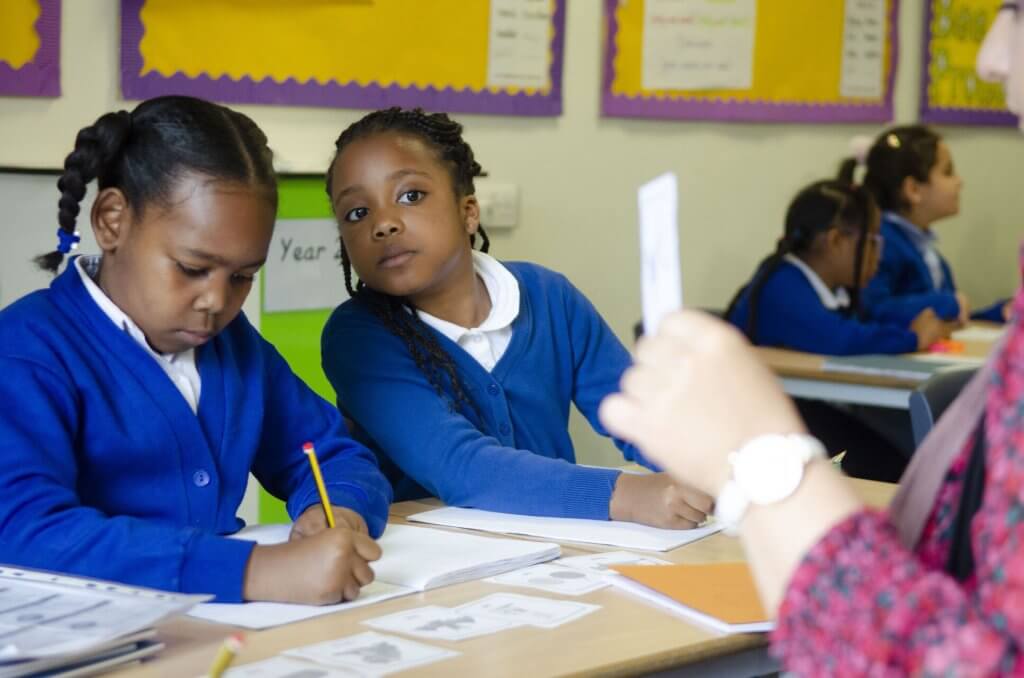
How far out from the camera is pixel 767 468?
77 cm

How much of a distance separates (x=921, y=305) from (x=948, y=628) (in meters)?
3.81

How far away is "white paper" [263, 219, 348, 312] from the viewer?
2.86 metres

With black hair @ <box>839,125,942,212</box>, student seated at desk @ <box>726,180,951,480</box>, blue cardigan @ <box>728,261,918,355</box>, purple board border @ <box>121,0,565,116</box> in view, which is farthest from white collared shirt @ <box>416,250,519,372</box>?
black hair @ <box>839,125,942,212</box>

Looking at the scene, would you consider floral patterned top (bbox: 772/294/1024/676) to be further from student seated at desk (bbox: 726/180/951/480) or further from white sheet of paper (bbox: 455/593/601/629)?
student seated at desk (bbox: 726/180/951/480)

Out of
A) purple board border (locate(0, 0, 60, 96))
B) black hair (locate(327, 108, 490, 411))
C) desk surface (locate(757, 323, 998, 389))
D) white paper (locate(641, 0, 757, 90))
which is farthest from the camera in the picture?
white paper (locate(641, 0, 757, 90))

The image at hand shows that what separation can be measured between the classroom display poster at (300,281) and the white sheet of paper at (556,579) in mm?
Result: 1391

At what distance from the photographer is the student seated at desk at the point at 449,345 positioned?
1862 millimetres

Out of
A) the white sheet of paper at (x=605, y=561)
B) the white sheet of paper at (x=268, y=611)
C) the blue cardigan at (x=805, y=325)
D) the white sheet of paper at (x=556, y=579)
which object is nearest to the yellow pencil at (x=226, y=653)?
the white sheet of paper at (x=268, y=611)

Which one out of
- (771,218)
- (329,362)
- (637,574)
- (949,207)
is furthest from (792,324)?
(637,574)

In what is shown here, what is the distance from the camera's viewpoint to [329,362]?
6.84ft

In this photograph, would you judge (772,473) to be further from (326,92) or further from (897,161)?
(897,161)

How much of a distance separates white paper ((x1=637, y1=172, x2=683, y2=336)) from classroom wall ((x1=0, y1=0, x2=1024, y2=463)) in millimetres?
1983

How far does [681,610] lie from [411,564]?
0.31m

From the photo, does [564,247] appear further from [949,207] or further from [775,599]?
[775,599]
